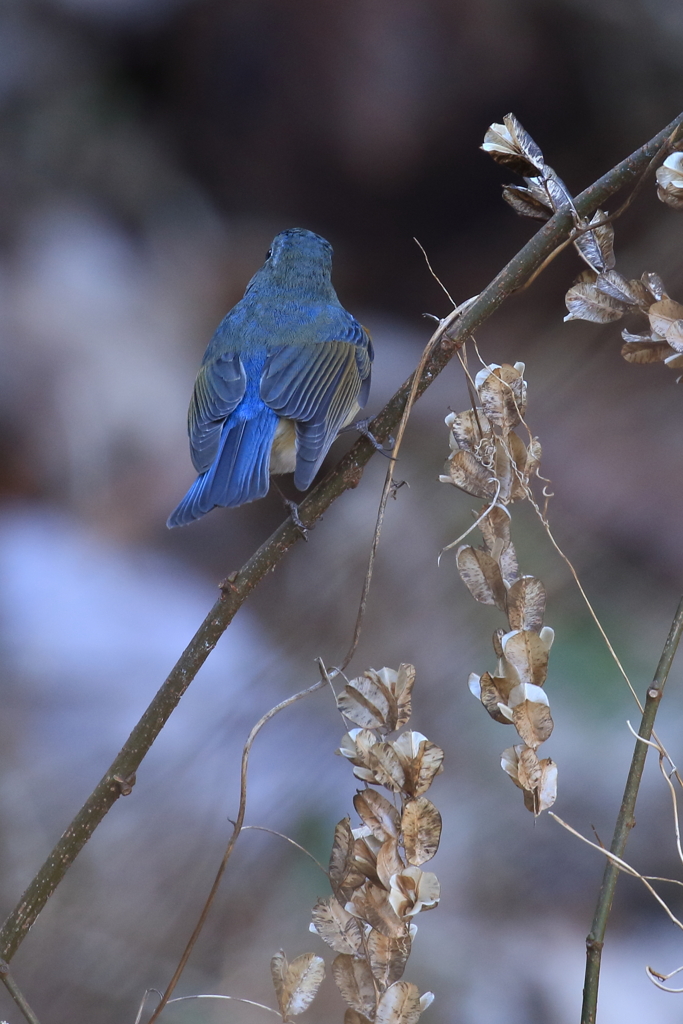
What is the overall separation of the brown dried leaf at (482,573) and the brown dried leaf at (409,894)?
18cm

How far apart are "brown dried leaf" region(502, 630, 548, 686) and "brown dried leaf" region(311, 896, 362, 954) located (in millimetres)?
184

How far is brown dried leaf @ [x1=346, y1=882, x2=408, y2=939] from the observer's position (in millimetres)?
527

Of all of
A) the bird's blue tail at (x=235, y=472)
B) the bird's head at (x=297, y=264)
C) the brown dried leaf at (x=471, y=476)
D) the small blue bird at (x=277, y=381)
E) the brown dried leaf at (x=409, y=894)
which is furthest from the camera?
the bird's head at (x=297, y=264)

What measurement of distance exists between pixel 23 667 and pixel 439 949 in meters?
0.79

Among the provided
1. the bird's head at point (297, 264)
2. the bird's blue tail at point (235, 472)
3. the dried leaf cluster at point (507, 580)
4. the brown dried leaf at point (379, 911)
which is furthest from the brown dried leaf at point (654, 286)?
the bird's head at point (297, 264)

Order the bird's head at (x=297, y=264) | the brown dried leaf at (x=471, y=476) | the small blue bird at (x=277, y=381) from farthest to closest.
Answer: the bird's head at (x=297, y=264) < the small blue bird at (x=277, y=381) < the brown dried leaf at (x=471, y=476)

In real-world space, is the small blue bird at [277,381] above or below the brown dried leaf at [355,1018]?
above

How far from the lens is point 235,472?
3.75 ft

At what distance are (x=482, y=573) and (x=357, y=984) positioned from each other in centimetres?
27

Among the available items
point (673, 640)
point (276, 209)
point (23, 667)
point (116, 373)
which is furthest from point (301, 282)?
point (673, 640)

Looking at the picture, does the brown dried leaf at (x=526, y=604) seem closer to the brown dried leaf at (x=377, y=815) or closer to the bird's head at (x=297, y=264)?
the brown dried leaf at (x=377, y=815)

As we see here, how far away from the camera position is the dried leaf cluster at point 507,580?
0.53m

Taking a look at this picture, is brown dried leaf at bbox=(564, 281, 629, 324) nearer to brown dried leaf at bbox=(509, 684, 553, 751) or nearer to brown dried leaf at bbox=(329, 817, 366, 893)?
brown dried leaf at bbox=(509, 684, 553, 751)

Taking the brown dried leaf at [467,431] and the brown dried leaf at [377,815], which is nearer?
the brown dried leaf at [377,815]
